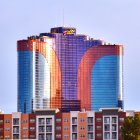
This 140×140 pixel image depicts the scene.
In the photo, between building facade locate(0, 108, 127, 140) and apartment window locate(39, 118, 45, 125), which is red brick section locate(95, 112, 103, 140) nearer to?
building facade locate(0, 108, 127, 140)

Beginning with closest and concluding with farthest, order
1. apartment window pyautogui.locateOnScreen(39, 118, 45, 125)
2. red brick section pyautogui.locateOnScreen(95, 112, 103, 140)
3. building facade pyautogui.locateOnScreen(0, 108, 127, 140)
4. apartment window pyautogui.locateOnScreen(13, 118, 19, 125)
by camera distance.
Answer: building facade pyautogui.locateOnScreen(0, 108, 127, 140), apartment window pyautogui.locateOnScreen(13, 118, 19, 125), apartment window pyautogui.locateOnScreen(39, 118, 45, 125), red brick section pyautogui.locateOnScreen(95, 112, 103, 140)

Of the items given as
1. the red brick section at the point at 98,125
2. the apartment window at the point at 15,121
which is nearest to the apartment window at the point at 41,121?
the apartment window at the point at 15,121

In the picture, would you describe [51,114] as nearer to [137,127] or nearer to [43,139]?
[43,139]

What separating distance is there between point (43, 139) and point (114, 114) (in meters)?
12.8

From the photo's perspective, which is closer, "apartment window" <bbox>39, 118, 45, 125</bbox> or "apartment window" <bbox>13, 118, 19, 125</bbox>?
"apartment window" <bbox>13, 118, 19, 125</bbox>

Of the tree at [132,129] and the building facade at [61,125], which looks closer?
the tree at [132,129]

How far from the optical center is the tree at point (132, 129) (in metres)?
154

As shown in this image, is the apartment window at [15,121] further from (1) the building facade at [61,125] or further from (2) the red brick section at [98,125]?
(2) the red brick section at [98,125]

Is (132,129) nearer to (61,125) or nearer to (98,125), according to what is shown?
A: (98,125)

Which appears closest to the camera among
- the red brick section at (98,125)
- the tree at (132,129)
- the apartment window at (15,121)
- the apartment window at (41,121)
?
the tree at (132,129)

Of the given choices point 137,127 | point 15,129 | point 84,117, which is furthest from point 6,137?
point 137,127

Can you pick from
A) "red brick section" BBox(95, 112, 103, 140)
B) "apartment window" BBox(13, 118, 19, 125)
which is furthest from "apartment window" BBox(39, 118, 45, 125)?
"red brick section" BBox(95, 112, 103, 140)

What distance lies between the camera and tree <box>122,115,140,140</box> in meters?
154

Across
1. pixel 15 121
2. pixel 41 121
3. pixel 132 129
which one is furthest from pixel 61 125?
pixel 132 129
